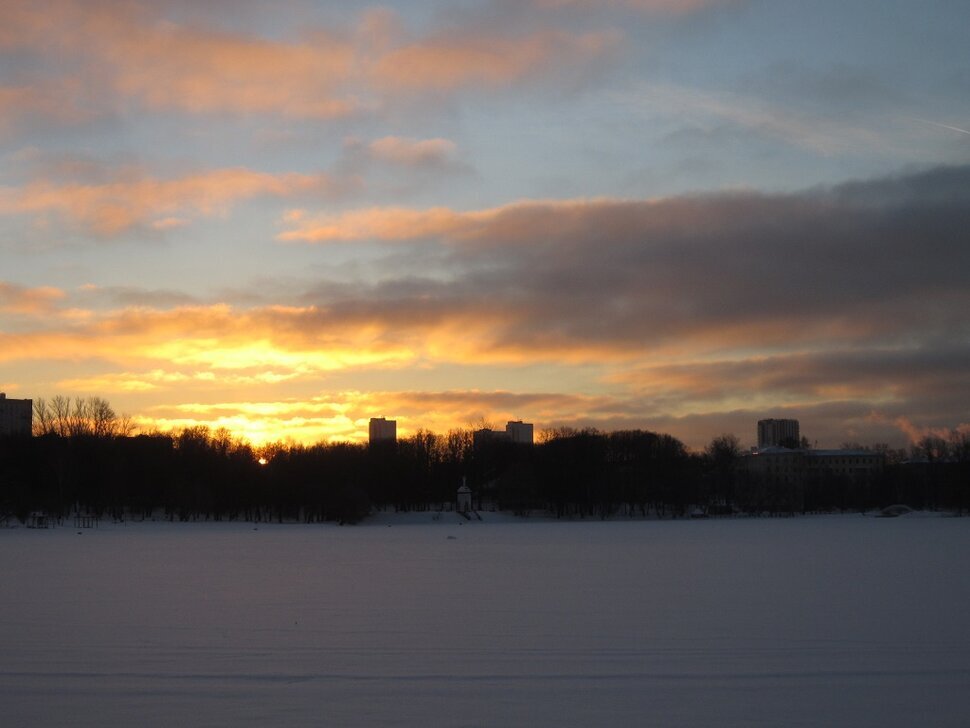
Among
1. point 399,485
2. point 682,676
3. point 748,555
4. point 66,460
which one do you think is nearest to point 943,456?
point 399,485

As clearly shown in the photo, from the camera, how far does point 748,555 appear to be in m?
38.0

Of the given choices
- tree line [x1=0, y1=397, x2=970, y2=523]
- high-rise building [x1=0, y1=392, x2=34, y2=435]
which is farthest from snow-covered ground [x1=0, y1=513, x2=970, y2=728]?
high-rise building [x1=0, y1=392, x2=34, y2=435]

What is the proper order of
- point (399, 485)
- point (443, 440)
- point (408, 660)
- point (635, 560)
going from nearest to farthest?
point (408, 660)
point (635, 560)
point (399, 485)
point (443, 440)

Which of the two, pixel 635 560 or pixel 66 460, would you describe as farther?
pixel 66 460

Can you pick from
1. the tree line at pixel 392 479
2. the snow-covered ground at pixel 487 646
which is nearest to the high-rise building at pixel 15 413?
the tree line at pixel 392 479

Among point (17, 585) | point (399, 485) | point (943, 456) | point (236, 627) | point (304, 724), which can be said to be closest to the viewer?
point (304, 724)

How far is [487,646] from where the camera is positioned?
1568 centimetres

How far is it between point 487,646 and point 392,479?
9746 centimetres

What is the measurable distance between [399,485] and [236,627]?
94434 millimetres

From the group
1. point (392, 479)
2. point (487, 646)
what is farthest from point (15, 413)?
point (487, 646)

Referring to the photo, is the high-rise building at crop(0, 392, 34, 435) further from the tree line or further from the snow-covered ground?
the snow-covered ground

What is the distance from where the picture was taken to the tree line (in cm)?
9494

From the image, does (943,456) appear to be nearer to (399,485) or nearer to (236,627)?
(399,485)

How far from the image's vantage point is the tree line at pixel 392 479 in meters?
94.9
